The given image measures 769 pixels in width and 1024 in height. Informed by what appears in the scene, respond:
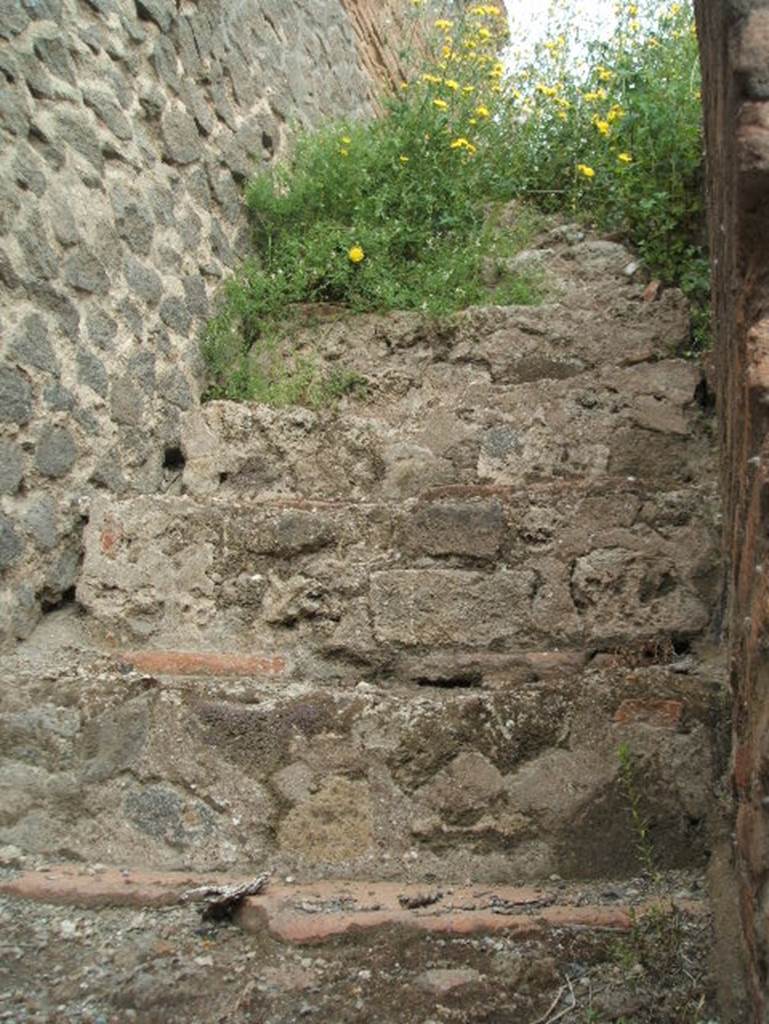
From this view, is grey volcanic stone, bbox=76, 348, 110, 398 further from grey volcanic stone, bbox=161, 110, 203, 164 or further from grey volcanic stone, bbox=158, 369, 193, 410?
grey volcanic stone, bbox=161, 110, 203, 164

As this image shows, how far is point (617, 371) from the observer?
3754 millimetres

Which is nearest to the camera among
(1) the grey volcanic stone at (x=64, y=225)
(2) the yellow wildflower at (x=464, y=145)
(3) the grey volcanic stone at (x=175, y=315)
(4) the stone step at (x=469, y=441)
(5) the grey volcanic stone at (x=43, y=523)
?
(5) the grey volcanic stone at (x=43, y=523)

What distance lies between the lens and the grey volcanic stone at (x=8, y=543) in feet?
10.1

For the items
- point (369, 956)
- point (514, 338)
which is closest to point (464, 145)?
point (514, 338)

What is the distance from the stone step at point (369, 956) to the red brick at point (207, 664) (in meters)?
0.65

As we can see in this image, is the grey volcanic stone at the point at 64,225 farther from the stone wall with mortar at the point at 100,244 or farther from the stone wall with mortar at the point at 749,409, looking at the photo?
the stone wall with mortar at the point at 749,409

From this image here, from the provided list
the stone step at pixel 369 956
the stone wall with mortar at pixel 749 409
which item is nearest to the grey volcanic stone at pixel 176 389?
the stone step at pixel 369 956

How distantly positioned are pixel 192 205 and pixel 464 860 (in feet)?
8.44

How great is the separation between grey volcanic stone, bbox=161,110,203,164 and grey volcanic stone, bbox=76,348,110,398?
0.97 metres

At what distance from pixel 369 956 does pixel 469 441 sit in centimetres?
178

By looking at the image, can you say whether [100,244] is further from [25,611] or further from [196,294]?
[25,611]

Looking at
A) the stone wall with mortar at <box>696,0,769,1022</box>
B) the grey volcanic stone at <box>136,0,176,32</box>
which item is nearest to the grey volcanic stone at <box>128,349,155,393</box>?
the grey volcanic stone at <box>136,0,176,32</box>

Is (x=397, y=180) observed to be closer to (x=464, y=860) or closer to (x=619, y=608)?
(x=619, y=608)

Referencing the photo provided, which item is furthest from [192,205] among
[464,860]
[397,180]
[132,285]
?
[464,860]
